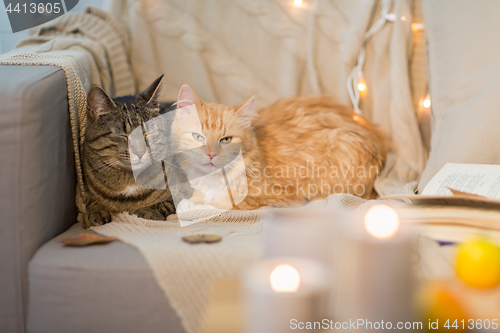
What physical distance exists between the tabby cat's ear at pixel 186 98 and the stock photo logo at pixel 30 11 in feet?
2.66

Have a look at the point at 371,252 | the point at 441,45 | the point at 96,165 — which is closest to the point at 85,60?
the point at 96,165

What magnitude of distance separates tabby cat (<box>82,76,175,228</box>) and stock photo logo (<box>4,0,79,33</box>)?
759 millimetres

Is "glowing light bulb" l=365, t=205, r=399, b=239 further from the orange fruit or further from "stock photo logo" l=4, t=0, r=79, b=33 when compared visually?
"stock photo logo" l=4, t=0, r=79, b=33

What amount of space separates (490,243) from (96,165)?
1.04m

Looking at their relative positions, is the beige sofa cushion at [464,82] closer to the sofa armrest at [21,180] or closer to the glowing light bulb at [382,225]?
the glowing light bulb at [382,225]

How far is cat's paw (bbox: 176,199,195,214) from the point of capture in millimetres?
1146

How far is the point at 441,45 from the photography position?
1.33m

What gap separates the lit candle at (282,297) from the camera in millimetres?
380

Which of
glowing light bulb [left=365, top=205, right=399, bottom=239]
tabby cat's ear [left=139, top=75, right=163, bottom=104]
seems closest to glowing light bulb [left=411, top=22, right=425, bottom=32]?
tabby cat's ear [left=139, top=75, right=163, bottom=104]

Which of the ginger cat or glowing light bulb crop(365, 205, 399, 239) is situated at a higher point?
glowing light bulb crop(365, 205, 399, 239)

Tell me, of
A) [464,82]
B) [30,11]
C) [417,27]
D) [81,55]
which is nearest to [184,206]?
[81,55]

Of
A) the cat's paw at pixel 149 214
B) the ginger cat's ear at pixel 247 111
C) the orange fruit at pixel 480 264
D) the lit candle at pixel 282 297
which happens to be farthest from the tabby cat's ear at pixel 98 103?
the orange fruit at pixel 480 264

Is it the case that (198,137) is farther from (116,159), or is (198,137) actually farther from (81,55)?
(81,55)

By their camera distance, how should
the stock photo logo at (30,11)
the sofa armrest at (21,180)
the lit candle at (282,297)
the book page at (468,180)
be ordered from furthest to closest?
the stock photo logo at (30,11) → the book page at (468,180) → the sofa armrest at (21,180) → the lit candle at (282,297)
